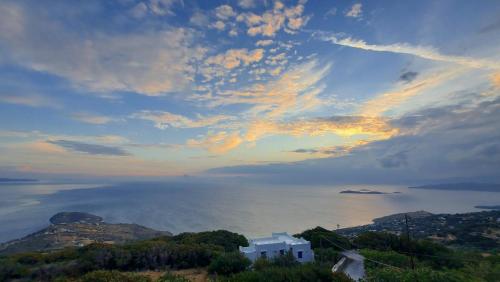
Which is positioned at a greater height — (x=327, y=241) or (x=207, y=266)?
(x=207, y=266)

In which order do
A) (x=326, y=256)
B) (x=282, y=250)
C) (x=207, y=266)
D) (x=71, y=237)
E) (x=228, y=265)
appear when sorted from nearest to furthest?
(x=228, y=265) → (x=207, y=266) → (x=326, y=256) → (x=282, y=250) → (x=71, y=237)

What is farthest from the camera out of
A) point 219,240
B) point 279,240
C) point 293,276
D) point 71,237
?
point 71,237

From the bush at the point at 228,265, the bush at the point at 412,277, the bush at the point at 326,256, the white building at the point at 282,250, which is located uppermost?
the bush at the point at 412,277

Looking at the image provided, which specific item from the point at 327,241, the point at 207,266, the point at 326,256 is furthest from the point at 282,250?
the point at 207,266

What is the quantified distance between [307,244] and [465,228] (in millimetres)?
38889

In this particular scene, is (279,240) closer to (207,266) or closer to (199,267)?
(207,266)

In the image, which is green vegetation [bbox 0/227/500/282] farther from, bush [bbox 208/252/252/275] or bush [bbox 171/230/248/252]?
bush [bbox 171/230/248/252]

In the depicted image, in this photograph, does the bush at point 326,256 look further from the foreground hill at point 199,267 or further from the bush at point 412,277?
the bush at point 412,277

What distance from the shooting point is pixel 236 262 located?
14766 mm

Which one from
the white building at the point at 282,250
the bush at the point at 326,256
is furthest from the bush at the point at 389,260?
the white building at the point at 282,250

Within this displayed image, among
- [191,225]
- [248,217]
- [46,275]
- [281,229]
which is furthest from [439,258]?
[248,217]

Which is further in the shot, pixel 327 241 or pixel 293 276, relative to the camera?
pixel 327 241

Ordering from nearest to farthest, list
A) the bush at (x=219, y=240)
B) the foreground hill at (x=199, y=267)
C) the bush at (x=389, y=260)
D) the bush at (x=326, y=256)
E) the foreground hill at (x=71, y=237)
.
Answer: the foreground hill at (x=199, y=267), the bush at (x=389, y=260), the bush at (x=326, y=256), the bush at (x=219, y=240), the foreground hill at (x=71, y=237)

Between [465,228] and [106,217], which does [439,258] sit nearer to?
[465,228]
